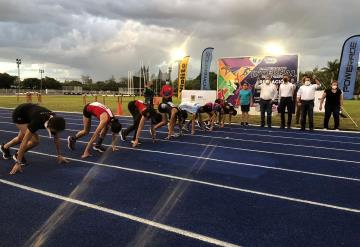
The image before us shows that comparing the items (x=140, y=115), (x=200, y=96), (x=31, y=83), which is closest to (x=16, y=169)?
(x=140, y=115)

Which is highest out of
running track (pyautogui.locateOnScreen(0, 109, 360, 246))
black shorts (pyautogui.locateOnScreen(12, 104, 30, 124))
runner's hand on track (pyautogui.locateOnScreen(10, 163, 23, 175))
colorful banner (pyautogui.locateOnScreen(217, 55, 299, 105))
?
colorful banner (pyautogui.locateOnScreen(217, 55, 299, 105))

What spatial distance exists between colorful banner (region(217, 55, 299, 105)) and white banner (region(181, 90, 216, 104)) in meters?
0.47

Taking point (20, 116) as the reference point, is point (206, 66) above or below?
above

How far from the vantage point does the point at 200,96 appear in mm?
21266

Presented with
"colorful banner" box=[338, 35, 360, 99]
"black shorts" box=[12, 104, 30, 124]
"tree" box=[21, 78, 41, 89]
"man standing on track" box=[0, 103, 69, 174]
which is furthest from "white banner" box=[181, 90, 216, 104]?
"tree" box=[21, 78, 41, 89]

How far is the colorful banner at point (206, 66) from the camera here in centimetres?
2430

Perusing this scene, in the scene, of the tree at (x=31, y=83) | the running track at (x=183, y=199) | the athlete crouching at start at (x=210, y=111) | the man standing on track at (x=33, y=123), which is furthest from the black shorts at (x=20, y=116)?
the tree at (x=31, y=83)

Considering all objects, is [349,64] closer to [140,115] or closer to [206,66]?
[206,66]

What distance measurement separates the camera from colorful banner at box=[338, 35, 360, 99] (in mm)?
16516

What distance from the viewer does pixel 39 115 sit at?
245 inches

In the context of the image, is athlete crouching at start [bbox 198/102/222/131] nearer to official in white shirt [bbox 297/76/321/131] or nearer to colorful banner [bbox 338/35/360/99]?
official in white shirt [bbox 297/76/321/131]

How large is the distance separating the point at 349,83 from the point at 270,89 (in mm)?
4618

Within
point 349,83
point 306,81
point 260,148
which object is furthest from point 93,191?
point 349,83

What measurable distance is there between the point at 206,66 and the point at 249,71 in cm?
486
